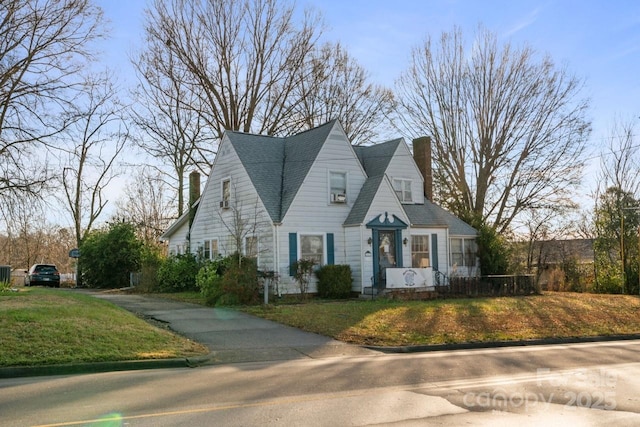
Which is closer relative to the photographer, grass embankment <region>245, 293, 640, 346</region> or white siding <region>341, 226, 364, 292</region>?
grass embankment <region>245, 293, 640, 346</region>

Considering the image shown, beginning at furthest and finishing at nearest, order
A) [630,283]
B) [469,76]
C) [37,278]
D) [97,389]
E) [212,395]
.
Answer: [37,278]
[469,76]
[630,283]
[97,389]
[212,395]

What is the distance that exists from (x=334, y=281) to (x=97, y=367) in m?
14.5

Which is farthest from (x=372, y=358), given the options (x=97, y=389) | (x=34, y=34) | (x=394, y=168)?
(x=394, y=168)

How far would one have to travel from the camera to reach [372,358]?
1246 centimetres

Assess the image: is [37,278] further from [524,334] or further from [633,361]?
[633,361]

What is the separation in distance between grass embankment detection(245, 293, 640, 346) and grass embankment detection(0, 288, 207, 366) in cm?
445

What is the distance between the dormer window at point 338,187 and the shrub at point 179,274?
8.25m

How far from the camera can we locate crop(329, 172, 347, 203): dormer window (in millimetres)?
Result: 26219

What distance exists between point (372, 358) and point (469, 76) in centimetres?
2769

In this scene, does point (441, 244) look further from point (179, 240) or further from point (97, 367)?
point (97, 367)

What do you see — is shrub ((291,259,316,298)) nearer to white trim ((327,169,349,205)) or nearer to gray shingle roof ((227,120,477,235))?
gray shingle roof ((227,120,477,235))

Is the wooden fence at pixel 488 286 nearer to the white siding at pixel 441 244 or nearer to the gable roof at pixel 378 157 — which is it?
the white siding at pixel 441 244

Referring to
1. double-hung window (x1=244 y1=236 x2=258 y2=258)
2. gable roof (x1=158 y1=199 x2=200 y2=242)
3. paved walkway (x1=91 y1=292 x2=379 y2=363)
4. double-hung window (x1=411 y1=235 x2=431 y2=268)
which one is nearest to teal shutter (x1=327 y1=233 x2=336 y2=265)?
double-hung window (x1=244 y1=236 x2=258 y2=258)

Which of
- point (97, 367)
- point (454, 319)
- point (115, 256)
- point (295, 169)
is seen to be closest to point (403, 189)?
point (295, 169)
